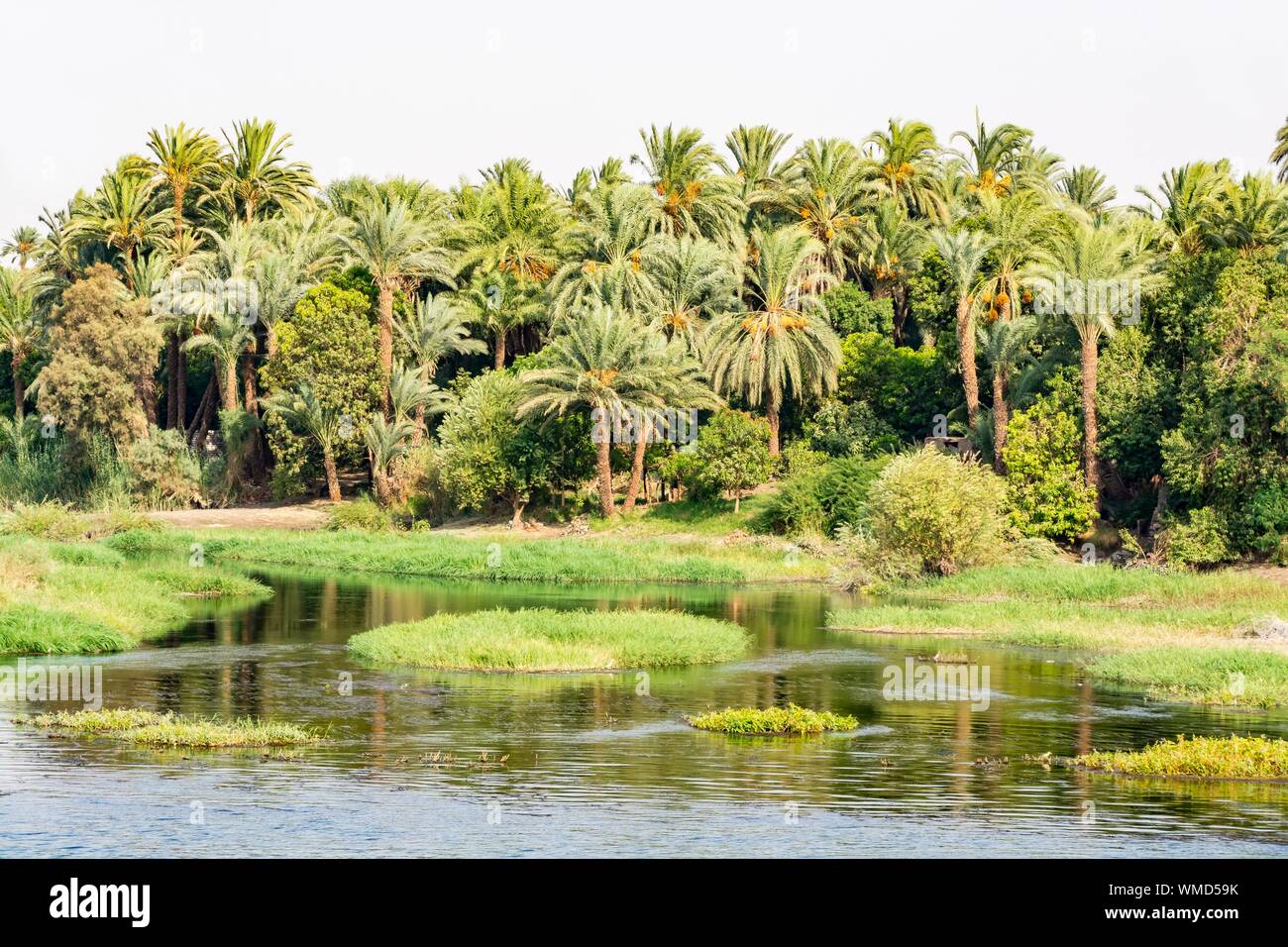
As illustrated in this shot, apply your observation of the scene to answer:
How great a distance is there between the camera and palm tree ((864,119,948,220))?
85.1m

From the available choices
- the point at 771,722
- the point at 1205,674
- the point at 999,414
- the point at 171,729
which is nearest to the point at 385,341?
the point at 999,414

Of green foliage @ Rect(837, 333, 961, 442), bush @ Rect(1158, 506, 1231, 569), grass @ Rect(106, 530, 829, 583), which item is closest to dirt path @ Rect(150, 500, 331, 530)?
grass @ Rect(106, 530, 829, 583)

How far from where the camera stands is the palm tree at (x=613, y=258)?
7650 centimetres

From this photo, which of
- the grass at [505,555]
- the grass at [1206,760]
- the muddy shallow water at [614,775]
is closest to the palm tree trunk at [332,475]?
the grass at [505,555]

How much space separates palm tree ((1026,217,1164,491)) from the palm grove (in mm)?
135

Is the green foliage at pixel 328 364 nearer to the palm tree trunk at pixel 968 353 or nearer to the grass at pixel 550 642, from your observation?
the palm tree trunk at pixel 968 353

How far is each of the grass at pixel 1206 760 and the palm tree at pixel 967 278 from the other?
135ft

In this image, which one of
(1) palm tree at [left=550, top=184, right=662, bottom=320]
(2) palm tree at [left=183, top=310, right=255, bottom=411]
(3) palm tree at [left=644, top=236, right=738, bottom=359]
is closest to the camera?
(1) palm tree at [left=550, top=184, right=662, bottom=320]

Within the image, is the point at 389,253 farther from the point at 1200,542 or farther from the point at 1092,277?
the point at 1200,542

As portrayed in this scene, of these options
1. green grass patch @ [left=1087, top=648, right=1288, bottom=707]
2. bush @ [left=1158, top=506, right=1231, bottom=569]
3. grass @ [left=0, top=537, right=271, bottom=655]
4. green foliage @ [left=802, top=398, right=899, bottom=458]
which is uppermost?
green foliage @ [left=802, top=398, right=899, bottom=458]

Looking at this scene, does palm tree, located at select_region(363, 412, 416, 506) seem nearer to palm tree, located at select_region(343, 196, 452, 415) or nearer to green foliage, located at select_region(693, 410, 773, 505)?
palm tree, located at select_region(343, 196, 452, 415)
